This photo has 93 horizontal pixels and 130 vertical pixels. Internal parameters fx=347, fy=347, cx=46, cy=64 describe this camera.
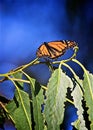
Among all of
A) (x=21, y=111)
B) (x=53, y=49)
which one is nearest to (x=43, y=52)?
(x=53, y=49)

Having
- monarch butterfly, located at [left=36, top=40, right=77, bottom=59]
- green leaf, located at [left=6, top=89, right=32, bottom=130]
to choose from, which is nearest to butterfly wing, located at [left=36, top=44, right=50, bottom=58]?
monarch butterfly, located at [left=36, top=40, right=77, bottom=59]

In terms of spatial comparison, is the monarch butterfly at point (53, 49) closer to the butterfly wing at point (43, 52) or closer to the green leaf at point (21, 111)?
the butterfly wing at point (43, 52)

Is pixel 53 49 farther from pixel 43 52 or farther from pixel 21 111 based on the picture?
pixel 21 111

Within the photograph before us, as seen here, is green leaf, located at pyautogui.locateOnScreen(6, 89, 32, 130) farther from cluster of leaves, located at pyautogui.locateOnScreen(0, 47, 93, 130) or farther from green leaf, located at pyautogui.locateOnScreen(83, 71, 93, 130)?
green leaf, located at pyautogui.locateOnScreen(83, 71, 93, 130)

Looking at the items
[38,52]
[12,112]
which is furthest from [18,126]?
[38,52]
